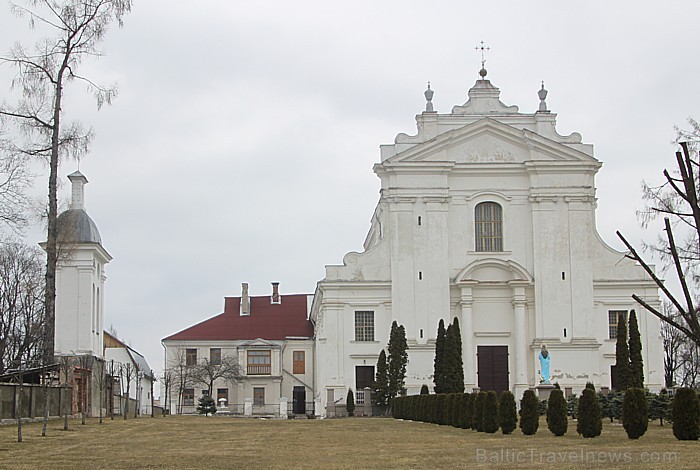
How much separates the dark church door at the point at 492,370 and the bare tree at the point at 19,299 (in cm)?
2744

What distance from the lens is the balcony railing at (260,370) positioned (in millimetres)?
74500

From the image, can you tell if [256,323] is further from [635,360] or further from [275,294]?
[635,360]

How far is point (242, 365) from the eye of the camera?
244ft

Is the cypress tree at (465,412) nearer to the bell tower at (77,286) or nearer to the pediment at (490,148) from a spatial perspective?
the bell tower at (77,286)

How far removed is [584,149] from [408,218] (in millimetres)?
10049

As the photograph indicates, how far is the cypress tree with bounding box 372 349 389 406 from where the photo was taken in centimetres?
4775

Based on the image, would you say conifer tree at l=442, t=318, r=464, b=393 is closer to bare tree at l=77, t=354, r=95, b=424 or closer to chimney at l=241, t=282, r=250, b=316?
bare tree at l=77, t=354, r=95, b=424

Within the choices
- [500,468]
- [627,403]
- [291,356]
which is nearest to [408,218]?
[291,356]

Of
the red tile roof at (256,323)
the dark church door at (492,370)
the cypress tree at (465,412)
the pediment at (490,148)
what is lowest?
the cypress tree at (465,412)

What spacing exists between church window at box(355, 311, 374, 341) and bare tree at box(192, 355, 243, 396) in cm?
2313

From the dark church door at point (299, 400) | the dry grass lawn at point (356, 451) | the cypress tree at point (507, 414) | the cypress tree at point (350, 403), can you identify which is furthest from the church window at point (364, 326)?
the cypress tree at point (507, 414)

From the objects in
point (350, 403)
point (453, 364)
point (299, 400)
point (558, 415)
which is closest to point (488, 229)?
point (350, 403)

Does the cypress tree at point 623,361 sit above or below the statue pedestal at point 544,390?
above

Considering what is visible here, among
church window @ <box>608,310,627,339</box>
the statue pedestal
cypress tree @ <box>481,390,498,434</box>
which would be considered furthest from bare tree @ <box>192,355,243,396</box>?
cypress tree @ <box>481,390,498,434</box>
